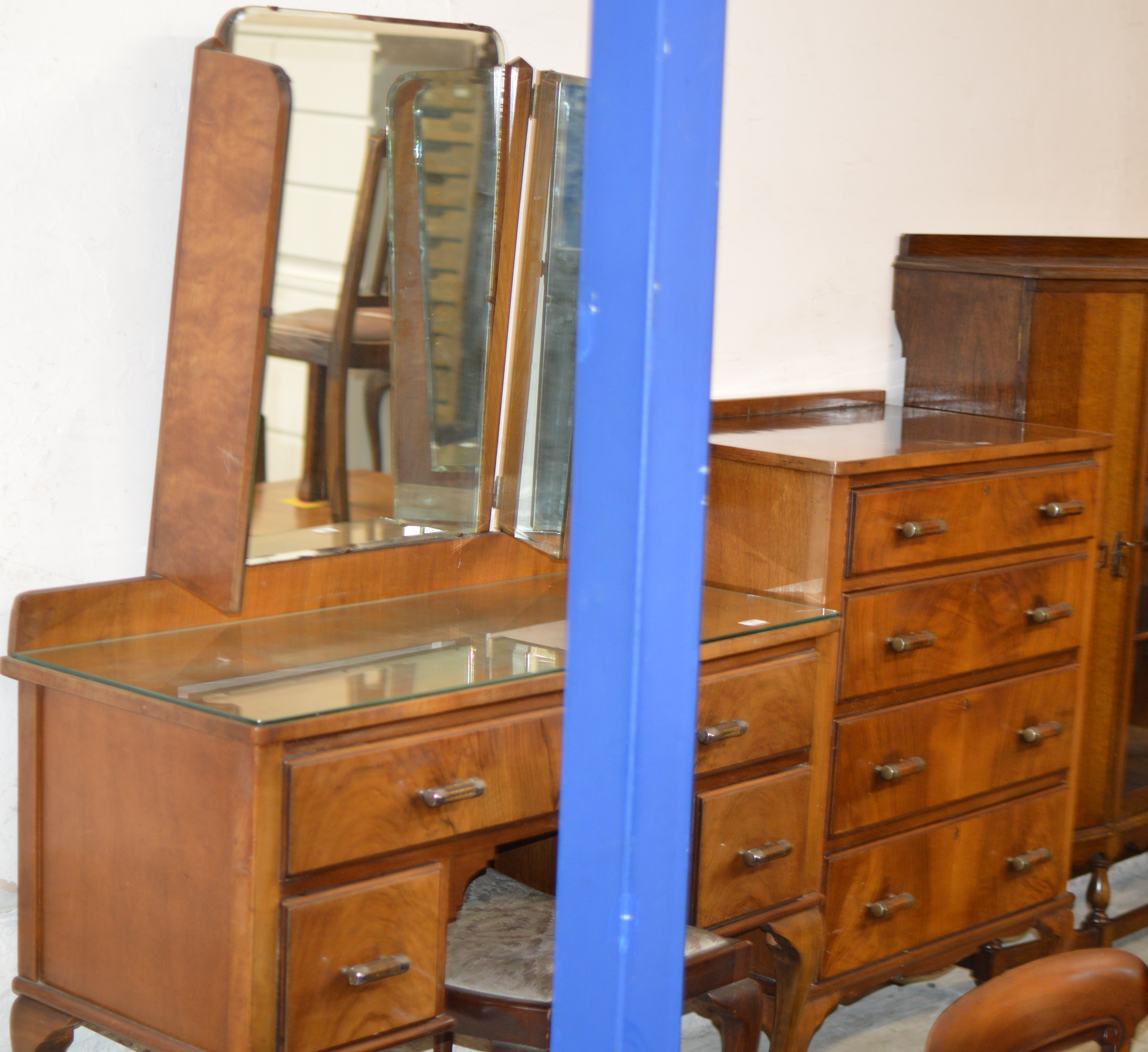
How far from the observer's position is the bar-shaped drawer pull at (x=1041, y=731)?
2.68 m

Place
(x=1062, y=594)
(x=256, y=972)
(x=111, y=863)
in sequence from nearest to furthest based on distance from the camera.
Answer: (x=256, y=972) → (x=111, y=863) → (x=1062, y=594)

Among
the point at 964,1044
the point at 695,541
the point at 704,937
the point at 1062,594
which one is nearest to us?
the point at 695,541

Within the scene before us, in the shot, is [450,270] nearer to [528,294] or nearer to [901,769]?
[528,294]

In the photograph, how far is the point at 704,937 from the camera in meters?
2.04

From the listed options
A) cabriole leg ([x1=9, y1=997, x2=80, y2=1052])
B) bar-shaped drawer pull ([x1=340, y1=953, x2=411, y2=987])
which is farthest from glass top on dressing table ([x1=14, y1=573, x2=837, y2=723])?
cabriole leg ([x1=9, y1=997, x2=80, y2=1052])

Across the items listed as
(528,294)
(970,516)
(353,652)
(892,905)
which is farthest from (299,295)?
(892,905)

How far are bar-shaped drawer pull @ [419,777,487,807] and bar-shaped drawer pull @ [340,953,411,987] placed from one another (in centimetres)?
20

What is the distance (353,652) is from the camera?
1.92m

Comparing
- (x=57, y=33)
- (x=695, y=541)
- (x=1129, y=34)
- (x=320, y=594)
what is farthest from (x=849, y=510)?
(x=1129, y=34)

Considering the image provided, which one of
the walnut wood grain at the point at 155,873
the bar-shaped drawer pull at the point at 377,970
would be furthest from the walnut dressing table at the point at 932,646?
the walnut wood grain at the point at 155,873

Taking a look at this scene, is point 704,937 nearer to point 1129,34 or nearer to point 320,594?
point 320,594

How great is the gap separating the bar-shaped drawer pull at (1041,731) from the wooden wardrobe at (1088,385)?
0.37m

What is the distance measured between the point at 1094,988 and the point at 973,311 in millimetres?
1962

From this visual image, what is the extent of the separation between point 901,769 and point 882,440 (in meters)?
0.60
